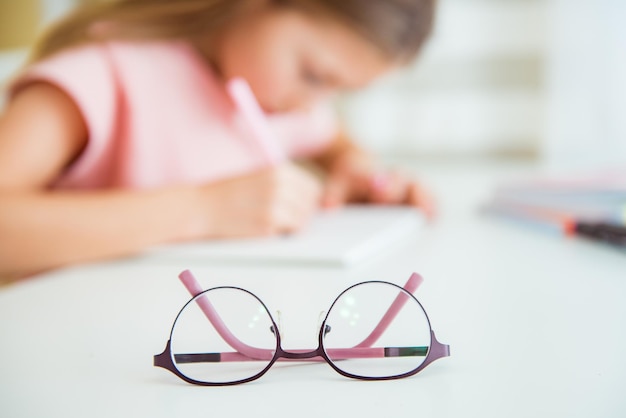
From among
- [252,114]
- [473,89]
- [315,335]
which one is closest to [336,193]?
[252,114]

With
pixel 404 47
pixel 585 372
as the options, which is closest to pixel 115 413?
pixel 585 372

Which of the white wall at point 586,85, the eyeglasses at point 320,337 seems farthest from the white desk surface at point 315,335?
the white wall at point 586,85

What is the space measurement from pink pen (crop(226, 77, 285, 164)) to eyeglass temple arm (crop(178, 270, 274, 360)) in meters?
0.53

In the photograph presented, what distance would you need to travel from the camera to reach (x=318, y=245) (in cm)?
49

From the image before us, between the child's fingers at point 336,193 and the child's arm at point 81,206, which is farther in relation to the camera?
the child's fingers at point 336,193

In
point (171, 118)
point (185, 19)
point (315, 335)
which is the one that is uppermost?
point (185, 19)

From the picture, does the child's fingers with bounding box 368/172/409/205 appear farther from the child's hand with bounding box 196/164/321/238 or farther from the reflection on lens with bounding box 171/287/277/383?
the reflection on lens with bounding box 171/287/277/383

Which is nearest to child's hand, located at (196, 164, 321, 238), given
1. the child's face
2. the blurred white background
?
the child's face

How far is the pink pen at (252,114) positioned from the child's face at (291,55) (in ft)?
0.05

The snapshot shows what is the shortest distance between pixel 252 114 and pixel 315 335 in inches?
21.7

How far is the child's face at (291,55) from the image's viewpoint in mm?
715

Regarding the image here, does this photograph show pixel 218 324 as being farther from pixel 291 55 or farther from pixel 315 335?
pixel 291 55

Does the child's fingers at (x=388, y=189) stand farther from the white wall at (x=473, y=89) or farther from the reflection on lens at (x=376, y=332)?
the white wall at (x=473, y=89)

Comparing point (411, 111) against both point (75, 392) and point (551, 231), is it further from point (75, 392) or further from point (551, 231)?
point (75, 392)
